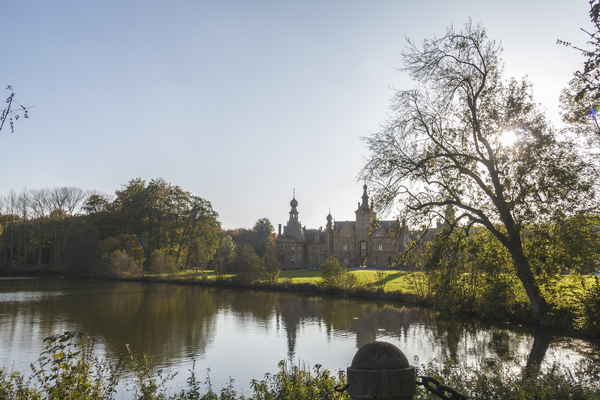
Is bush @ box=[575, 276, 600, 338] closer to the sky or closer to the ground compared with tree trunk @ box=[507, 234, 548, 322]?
closer to the ground

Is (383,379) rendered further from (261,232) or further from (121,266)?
(261,232)

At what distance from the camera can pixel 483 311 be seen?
18.2 meters

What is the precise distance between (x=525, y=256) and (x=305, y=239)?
4772 cm

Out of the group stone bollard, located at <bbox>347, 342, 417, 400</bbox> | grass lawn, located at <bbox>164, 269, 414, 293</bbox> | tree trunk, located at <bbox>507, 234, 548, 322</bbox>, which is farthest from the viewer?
grass lawn, located at <bbox>164, 269, 414, 293</bbox>

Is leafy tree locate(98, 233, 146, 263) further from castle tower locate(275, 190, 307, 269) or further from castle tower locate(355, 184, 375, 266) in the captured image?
castle tower locate(355, 184, 375, 266)

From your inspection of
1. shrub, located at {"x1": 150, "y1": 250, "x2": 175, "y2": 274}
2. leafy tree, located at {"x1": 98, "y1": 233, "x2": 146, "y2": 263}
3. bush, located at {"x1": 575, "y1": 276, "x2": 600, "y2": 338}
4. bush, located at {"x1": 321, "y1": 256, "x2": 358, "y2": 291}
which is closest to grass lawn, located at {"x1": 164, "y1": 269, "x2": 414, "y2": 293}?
bush, located at {"x1": 321, "y1": 256, "x2": 358, "y2": 291}

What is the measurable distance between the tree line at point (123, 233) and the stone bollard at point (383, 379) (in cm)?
3430

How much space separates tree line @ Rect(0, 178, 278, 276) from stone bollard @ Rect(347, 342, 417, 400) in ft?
113

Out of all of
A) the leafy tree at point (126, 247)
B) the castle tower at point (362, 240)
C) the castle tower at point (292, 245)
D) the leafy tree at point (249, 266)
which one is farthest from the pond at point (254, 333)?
the castle tower at point (292, 245)

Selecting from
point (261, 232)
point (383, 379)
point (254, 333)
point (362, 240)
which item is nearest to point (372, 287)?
point (254, 333)

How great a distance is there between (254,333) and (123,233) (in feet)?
125

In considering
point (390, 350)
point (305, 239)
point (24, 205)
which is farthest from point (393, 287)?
point (24, 205)

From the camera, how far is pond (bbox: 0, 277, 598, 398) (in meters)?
11.8

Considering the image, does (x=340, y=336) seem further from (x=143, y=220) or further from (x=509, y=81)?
(x=143, y=220)
